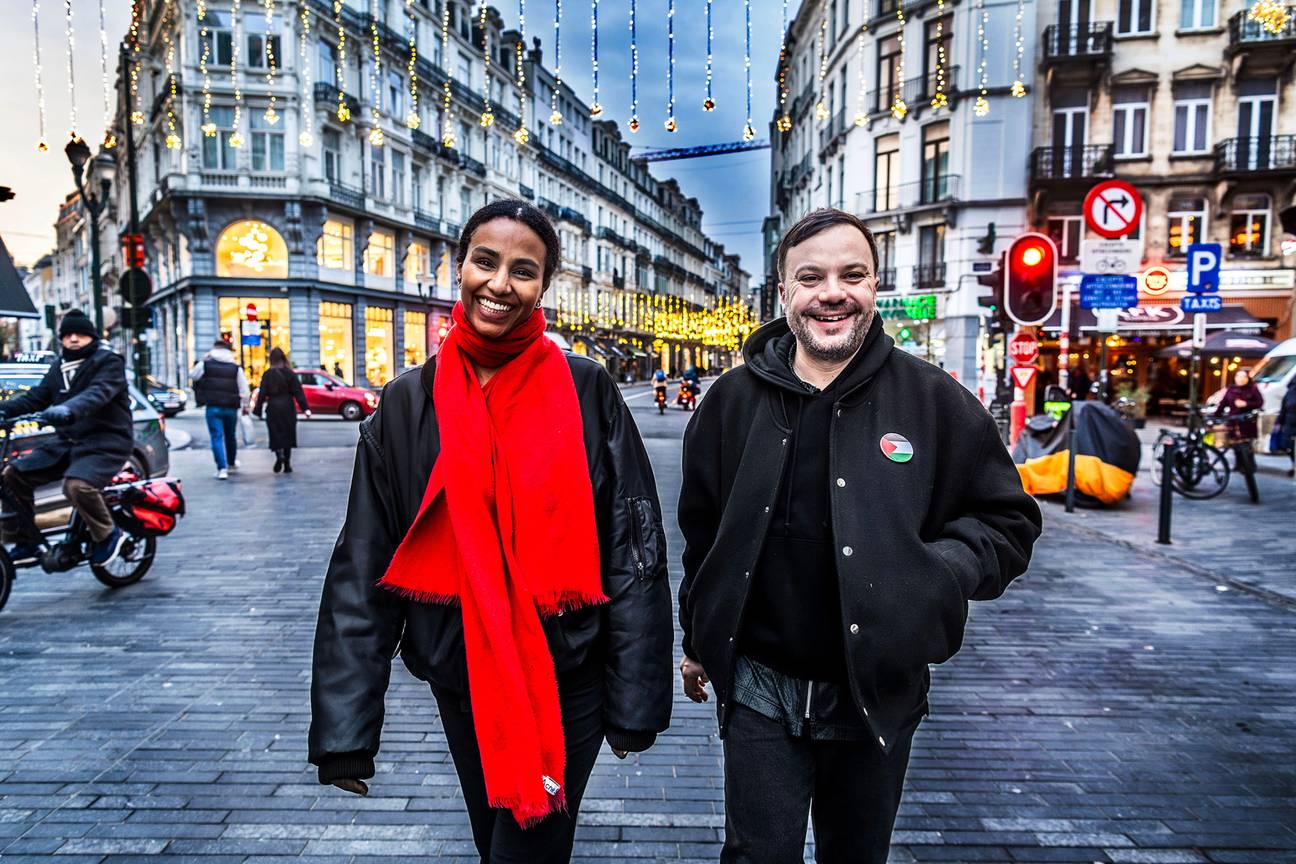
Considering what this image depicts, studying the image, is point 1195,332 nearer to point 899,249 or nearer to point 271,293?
point 899,249

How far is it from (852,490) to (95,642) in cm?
515

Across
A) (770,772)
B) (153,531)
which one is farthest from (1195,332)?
(153,531)

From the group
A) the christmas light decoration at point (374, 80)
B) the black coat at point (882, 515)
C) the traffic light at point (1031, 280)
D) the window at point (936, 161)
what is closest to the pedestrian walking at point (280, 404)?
the traffic light at point (1031, 280)

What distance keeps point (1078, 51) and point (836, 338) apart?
29.7 m

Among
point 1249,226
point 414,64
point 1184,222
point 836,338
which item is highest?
point 414,64

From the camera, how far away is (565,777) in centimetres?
203

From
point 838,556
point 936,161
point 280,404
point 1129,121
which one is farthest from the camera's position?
point 936,161

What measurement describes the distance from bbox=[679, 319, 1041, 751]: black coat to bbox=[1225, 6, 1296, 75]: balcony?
99.8ft

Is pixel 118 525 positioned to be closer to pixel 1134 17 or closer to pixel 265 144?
pixel 265 144

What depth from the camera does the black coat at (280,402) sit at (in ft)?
40.9

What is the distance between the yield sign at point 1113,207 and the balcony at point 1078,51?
66.8 ft

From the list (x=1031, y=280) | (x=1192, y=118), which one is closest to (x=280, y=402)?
(x=1031, y=280)

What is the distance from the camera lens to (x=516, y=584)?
6.29 feet

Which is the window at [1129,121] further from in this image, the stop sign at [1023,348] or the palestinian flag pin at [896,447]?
the palestinian flag pin at [896,447]
